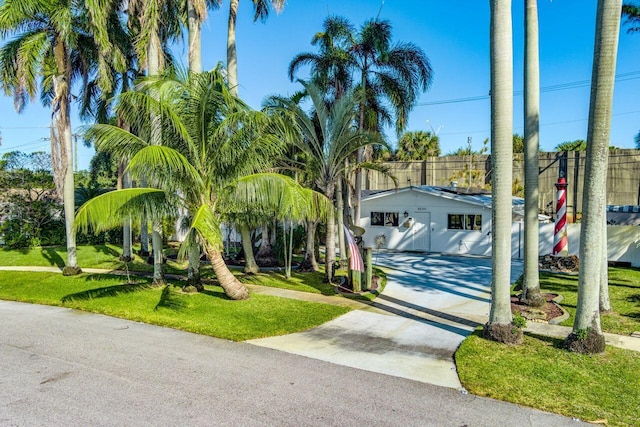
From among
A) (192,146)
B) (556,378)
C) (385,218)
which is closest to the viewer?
(556,378)

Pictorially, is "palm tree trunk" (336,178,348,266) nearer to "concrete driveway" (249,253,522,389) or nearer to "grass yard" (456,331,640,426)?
"concrete driveway" (249,253,522,389)

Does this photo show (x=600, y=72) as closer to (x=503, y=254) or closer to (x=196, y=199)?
(x=503, y=254)

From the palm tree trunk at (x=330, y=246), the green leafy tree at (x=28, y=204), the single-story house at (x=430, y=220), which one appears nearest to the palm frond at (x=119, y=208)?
the palm tree trunk at (x=330, y=246)

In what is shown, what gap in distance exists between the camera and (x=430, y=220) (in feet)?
71.2

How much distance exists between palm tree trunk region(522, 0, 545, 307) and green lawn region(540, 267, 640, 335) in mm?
1048

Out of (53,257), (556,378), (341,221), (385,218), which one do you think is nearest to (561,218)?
(341,221)

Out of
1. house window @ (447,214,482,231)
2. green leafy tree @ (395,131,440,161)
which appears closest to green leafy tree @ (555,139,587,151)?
green leafy tree @ (395,131,440,161)

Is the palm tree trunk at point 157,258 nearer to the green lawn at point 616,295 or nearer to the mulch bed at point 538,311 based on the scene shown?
the mulch bed at point 538,311

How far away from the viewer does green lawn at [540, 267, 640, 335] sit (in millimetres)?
9031

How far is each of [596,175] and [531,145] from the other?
3562mm

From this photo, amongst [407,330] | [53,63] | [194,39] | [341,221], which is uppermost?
[194,39]

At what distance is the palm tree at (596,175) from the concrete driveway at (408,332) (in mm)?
2179

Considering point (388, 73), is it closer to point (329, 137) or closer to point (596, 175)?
point (329, 137)

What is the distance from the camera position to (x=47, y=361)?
7.22 meters
